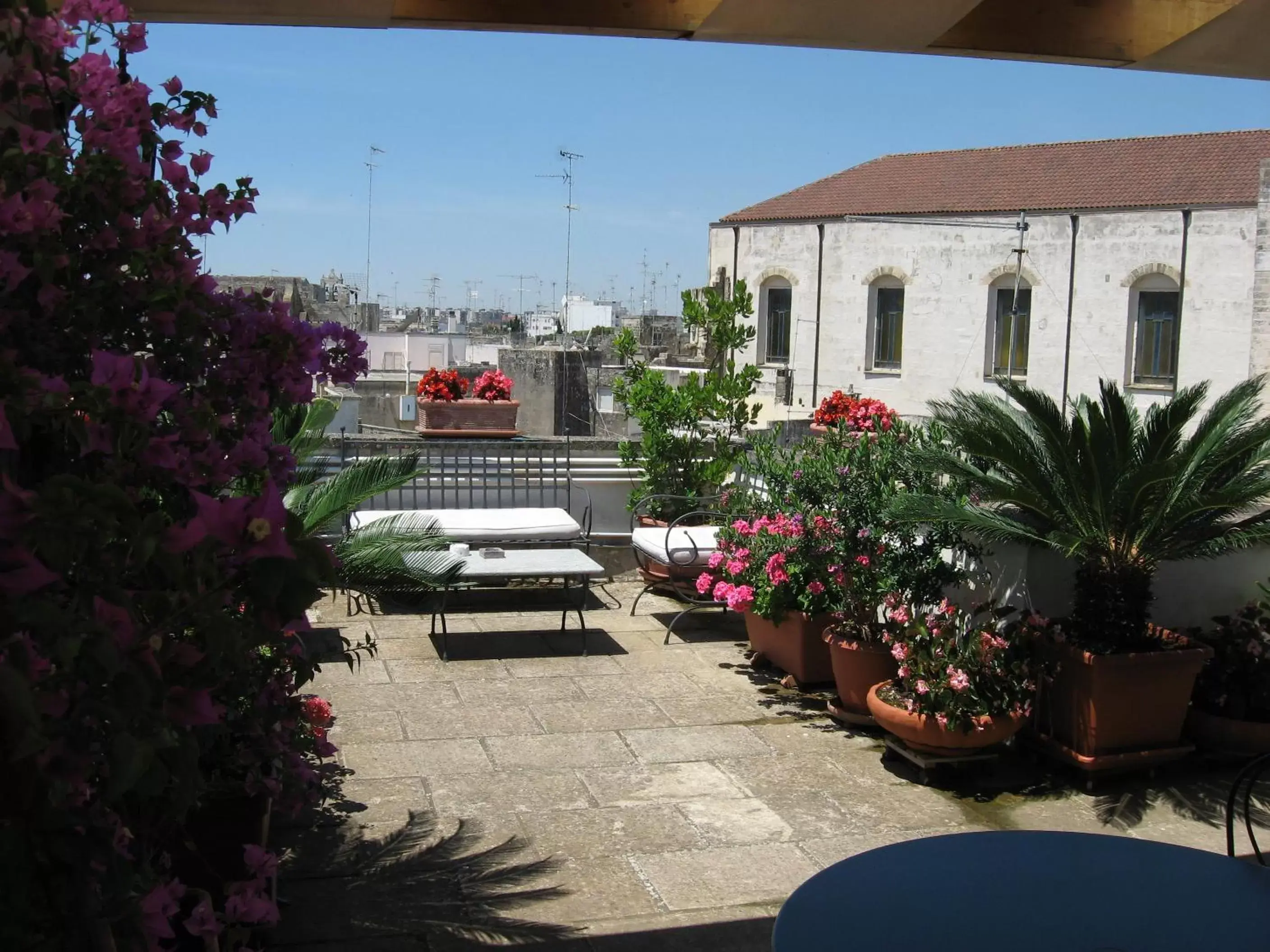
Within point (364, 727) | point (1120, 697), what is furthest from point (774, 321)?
point (1120, 697)

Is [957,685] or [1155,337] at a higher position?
[1155,337]

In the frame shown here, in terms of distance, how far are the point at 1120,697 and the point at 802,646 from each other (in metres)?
1.72

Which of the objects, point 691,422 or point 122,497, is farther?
point 691,422

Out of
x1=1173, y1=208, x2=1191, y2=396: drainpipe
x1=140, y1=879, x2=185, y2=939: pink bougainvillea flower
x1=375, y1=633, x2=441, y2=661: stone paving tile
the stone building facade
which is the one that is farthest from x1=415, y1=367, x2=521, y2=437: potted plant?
x1=1173, y1=208, x2=1191, y2=396: drainpipe

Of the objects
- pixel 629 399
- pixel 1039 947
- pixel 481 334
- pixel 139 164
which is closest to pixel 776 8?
pixel 139 164

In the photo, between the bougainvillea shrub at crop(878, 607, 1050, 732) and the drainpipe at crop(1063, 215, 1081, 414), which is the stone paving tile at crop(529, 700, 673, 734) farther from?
the drainpipe at crop(1063, 215, 1081, 414)

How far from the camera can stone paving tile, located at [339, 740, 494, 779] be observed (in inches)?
203

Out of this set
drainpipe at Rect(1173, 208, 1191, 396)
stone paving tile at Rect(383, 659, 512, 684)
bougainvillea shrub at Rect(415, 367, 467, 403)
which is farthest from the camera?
drainpipe at Rect(1173, 208, 1191, 396)

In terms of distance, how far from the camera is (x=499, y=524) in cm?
808

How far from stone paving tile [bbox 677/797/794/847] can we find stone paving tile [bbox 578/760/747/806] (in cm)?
8

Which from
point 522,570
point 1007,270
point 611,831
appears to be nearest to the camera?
point 611,831

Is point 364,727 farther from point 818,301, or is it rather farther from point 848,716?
point 818,301

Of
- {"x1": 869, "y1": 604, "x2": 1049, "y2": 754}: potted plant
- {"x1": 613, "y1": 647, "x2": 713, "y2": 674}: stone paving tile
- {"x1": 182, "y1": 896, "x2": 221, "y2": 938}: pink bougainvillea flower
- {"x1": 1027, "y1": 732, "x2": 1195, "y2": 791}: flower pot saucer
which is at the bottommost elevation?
{"x1": 613, "y1": 647, "x2": 713, "y2": 674}: stone paving tile

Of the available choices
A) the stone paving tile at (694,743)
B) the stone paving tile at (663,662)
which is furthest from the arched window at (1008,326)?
the stone paving tile at (694,743)
